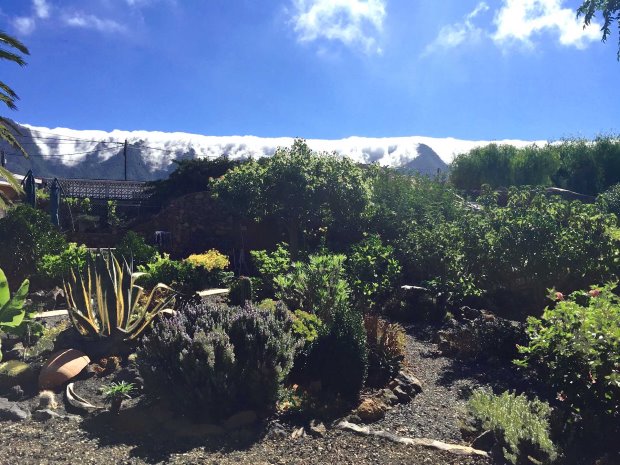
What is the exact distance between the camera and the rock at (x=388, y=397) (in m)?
4.80

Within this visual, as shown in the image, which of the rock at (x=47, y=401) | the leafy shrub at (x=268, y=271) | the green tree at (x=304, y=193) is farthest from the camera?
the green tree at (x=304, y=193)

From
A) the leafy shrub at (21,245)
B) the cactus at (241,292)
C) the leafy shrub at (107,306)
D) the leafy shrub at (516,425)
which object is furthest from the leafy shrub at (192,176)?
the leafy shrub at (516,425)

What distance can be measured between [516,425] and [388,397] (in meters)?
1.34

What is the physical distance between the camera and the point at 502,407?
401 cm

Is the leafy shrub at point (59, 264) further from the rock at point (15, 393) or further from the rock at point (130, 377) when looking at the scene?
the rock at point (15, 393)

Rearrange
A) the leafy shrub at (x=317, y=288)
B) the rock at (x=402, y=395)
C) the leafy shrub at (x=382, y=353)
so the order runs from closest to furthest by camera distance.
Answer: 1. the rock at (x=402, y=395)
2. the leafy shrub at (x=382, y=353)
3. the leafy shrub at (x=317, y=288)

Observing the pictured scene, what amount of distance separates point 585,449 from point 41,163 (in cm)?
11305

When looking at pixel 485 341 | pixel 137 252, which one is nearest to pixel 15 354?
pixel 485 341

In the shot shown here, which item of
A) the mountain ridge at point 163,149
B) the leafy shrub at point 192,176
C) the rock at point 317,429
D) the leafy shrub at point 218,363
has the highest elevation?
the mountain ridge at point 163,149

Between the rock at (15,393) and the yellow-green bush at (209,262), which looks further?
the yellow-green bush at (209,262)

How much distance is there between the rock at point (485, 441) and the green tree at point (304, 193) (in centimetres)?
879

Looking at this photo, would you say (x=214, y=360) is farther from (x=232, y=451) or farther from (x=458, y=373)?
(x=458, y=373)

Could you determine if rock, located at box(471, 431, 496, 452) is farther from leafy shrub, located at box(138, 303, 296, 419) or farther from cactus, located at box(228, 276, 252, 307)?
cactus, located at box(228, 276, 252, 307)

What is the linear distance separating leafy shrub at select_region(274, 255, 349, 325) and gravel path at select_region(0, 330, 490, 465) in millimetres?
2280
